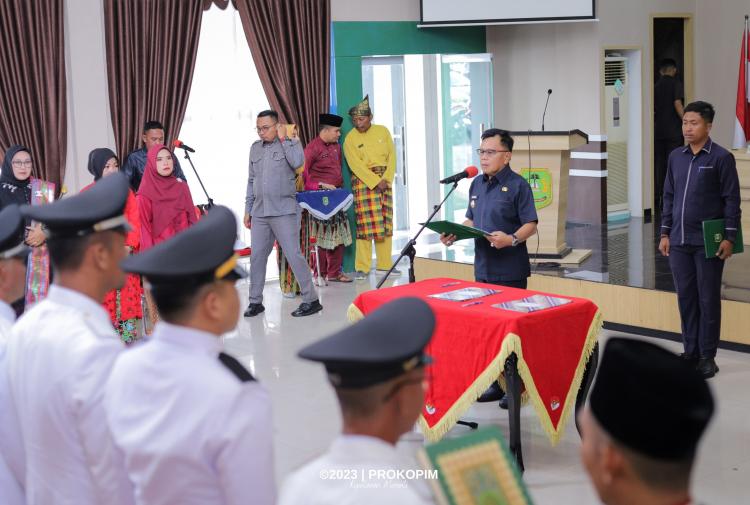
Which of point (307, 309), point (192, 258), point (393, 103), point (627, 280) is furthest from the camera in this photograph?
point (393, 103)

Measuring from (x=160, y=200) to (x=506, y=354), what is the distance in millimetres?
3362

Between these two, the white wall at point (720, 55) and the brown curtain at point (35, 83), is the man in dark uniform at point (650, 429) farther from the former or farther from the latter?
the white wall at point (720, 55)

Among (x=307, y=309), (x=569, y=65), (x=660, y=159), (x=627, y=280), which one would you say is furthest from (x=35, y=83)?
(x=660, y=159)

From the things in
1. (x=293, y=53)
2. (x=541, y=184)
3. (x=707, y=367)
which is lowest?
(x=707, y=367)

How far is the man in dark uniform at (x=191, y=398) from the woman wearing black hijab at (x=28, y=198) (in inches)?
175

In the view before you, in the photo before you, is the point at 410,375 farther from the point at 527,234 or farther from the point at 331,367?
the point at 527,234

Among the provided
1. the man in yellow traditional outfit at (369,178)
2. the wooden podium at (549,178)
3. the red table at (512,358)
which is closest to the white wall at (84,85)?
the man in yellow traditional outfit at (369,178)

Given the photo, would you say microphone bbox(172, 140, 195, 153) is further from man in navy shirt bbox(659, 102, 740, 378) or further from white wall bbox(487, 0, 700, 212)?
white wall bbox(487, 0, 700, 212)

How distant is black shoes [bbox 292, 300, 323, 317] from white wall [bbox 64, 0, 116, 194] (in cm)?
203

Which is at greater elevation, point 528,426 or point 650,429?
point 650,429

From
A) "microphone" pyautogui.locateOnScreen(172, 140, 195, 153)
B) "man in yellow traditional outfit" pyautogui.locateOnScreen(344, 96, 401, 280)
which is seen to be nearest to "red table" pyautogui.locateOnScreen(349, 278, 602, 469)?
"microphone" pyautogui.locateOnScreen(172, 140, 195, 153)

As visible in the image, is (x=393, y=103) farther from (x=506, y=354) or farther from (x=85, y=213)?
(x=85, y=213)

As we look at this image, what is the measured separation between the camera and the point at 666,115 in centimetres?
1101

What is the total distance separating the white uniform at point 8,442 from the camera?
2465mm
